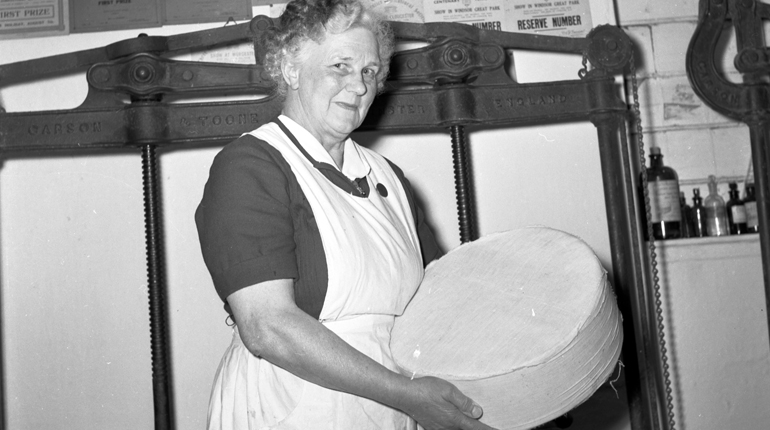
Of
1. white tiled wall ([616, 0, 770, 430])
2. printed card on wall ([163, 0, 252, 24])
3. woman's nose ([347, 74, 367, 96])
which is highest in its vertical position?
printed card on wall ([163, 0, 252, 24])

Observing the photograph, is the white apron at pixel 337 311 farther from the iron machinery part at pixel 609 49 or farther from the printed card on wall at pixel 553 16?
the printed card on wall at pixel 553 16

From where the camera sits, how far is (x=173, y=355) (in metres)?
1.88

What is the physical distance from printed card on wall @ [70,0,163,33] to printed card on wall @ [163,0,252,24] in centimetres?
3

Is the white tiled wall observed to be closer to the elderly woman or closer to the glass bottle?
A: the glass bottle

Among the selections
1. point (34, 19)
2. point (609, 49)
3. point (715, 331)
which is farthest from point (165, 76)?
point (715, 331)

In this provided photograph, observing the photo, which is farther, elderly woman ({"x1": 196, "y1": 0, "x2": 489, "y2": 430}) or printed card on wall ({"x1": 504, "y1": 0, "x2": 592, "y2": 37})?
printed card on wall ({"x1": 504, "y1": 0, "x2": 592, "y2": 37})

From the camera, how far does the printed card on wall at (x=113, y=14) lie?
194cm

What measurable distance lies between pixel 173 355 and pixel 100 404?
200mm

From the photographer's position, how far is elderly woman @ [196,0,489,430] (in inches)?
36.3

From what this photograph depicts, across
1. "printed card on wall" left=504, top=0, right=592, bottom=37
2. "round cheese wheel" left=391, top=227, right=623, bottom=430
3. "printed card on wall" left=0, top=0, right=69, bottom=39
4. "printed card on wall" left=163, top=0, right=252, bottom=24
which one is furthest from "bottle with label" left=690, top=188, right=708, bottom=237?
"printed card on wall" left=0, top=0, right=69, bottom=39

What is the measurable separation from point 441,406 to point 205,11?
4.45ft

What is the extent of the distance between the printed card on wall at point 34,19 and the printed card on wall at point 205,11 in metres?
0.25

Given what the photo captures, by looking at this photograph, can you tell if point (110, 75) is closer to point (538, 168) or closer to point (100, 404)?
point (100, 404)

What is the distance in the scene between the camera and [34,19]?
6.33ft
